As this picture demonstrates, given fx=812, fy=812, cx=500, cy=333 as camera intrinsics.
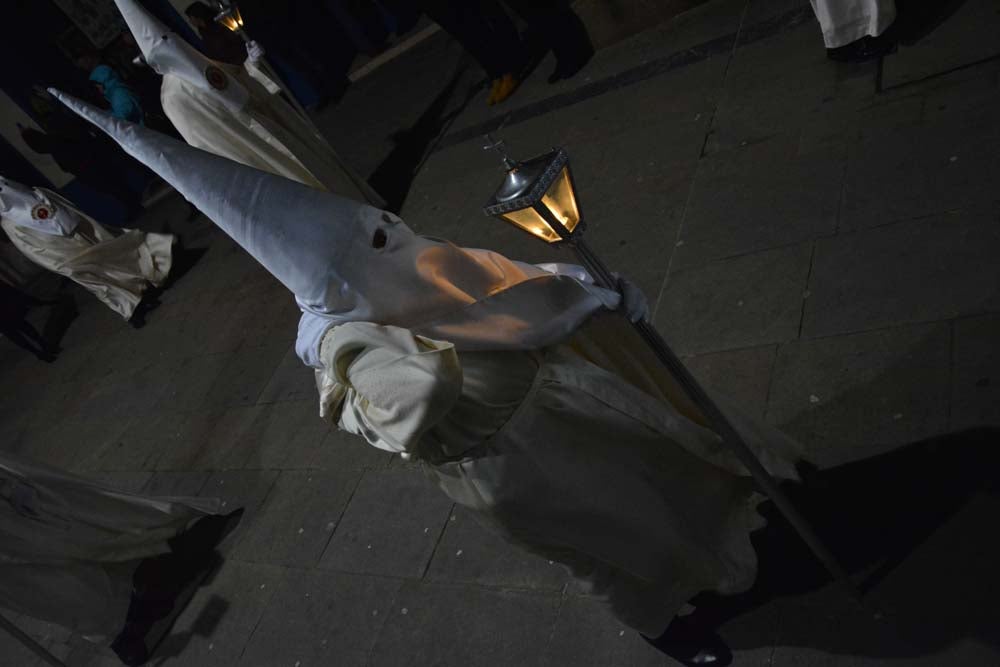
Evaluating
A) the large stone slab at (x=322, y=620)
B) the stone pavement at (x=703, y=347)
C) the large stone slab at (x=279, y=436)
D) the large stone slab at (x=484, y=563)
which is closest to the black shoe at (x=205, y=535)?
the stone pavement at (x=703, y=347)

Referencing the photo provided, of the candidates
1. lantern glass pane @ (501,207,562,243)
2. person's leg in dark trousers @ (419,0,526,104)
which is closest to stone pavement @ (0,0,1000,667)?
person's leg in dark trousers @ (419,0,526,104)

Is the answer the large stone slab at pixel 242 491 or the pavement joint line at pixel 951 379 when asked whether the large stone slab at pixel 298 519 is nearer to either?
the large stone slab at pixel 242 491

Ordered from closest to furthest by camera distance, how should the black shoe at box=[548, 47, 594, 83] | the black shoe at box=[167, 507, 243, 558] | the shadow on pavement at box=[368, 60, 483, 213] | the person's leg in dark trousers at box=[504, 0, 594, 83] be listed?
the black shoe at box=[167, 507, 243, 558], the person's leg in dark trousers at box=[504, 0, 594, 83], the black shoe at box=[548, 47, 594, 83], the shadow on pavement at box=[368, 60, 483, 213]

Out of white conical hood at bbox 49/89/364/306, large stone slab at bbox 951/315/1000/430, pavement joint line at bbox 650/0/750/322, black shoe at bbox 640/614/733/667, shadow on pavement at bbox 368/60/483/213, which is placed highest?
white conical hood at bbox 49/89/364/306

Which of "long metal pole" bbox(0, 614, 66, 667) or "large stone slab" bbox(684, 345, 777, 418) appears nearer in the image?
"large stone slab" bbox(684, 345, 777, 418)

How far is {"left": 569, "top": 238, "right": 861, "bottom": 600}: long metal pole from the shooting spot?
2.22 m

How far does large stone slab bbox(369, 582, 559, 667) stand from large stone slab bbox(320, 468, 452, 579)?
224 millimetres

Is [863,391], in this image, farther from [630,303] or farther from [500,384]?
[500,384]

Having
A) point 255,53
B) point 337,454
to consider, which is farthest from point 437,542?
point 255,53

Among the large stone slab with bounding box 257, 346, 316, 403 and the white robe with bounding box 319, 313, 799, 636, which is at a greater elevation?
the white robe with bounding box 319, 313, 799, 636

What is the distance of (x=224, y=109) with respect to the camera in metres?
6.29

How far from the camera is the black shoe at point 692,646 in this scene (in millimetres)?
3033

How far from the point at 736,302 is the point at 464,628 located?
217 cm

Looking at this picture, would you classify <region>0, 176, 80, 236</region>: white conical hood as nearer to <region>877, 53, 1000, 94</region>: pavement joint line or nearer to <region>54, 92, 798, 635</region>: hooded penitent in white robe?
<region>54, 92, 798, 635</region>: hooded penitent in white robe
